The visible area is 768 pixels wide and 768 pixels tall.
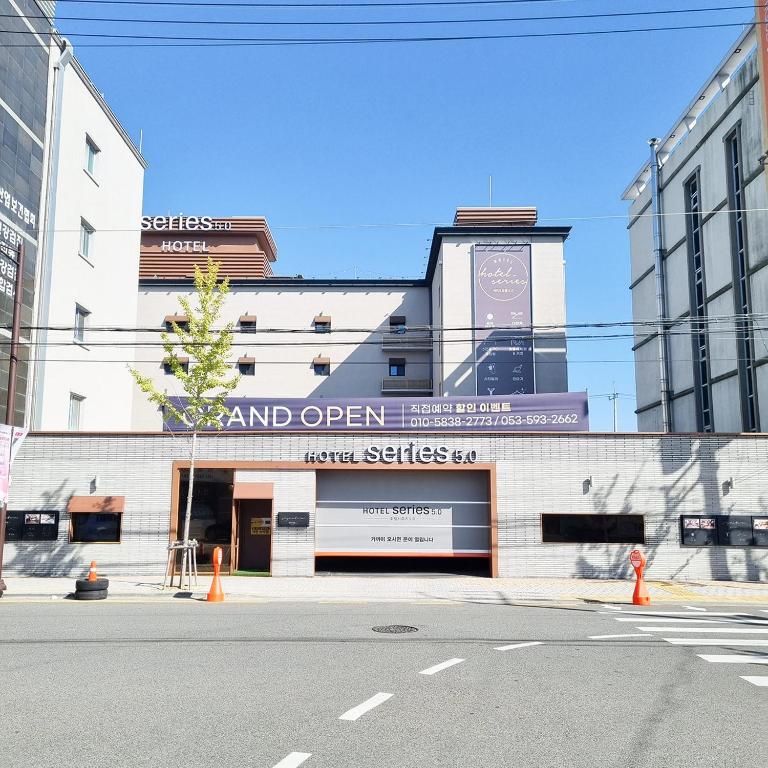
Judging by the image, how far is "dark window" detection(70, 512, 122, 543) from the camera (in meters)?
21.6

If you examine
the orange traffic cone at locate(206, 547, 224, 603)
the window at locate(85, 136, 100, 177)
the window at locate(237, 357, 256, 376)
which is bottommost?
the orange traffic cone at locate(206, 547, 224, 603)

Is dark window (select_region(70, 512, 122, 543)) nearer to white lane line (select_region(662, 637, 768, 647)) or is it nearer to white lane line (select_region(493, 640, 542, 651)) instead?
white lane line (select_region(493, 640, 542, 651))

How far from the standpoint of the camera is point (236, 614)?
1461 centimetres

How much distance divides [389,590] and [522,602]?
3349 mm

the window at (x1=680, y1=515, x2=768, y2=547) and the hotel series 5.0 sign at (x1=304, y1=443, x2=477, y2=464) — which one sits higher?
the hotel series 5.0 sign at (x1=304, y1=443, x2=477, y2=464)

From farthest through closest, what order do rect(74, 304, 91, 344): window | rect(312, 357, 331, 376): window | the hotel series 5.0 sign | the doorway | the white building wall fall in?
rect(312, 357, 331, 376): window → rect(74, 304, 91, 344): window → the white building wall → the doorway → the hotel series 5.0 sign

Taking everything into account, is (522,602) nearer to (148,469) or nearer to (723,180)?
(148,469)

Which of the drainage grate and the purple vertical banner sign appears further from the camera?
the purple vertical banner sign

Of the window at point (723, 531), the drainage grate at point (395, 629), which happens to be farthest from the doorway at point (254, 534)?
the window at point (723, 531)

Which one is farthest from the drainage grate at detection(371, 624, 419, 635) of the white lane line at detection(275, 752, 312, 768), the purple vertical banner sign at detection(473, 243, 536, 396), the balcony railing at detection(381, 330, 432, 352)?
the balcony railing at detection(381, 330, 432, 352)

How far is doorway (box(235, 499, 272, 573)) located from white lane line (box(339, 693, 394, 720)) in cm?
1459

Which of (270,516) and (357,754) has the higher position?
(270,516)

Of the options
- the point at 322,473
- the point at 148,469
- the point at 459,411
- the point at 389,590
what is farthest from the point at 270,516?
the point at 459,411

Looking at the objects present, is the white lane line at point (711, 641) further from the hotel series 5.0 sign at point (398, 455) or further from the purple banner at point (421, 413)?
the purple banner at point (421, 413)
